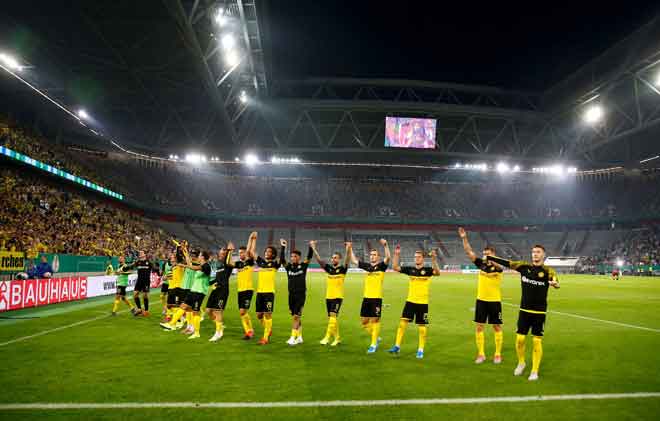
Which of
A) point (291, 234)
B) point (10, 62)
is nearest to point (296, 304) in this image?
point (10, 62)

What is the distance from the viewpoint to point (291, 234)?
209 feet

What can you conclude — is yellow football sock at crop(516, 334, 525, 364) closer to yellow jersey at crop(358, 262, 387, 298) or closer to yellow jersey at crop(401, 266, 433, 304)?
yellow jersey at crop(401, 266, 433, 304)

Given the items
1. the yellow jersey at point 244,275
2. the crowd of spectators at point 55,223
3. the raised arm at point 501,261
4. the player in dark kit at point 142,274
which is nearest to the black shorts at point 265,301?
the yellow jersey at point 244,275

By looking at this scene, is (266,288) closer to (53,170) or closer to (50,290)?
(50,290)

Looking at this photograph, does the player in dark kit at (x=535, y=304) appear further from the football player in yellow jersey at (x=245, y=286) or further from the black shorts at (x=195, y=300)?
the black shorts at (x=195, y=300)

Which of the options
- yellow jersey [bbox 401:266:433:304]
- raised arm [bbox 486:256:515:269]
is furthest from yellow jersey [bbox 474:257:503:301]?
yellow jersey [bbox 401:266:433:304]

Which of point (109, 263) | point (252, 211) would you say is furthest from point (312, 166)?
point (109, 263)

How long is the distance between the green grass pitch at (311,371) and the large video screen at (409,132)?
24280 mm

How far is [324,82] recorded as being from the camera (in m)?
35.2

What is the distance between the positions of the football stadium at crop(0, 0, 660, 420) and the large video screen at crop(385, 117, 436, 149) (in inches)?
6.6

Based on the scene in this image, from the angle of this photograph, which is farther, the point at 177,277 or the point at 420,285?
the point at 177,277

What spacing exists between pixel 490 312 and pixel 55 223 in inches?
1190

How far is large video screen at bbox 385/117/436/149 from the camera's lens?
35.1 m

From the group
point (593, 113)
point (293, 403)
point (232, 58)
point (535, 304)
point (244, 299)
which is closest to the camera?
point (293, 403)
